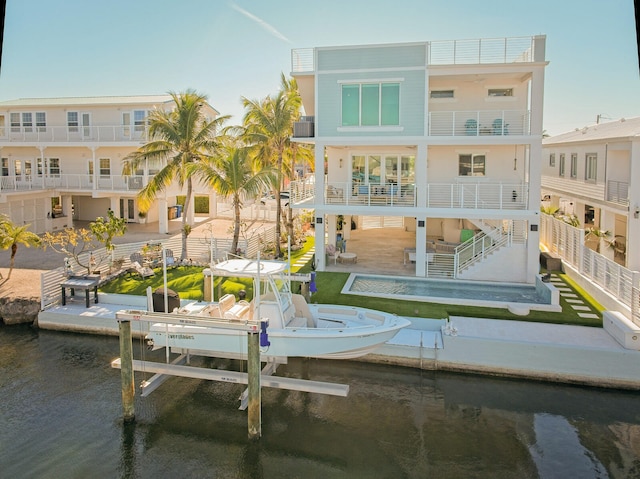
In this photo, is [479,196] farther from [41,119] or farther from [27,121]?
[27,121]

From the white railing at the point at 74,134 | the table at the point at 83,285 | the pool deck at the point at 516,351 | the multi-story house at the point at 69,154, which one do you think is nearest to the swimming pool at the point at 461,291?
the pool deck at the point at 516,351

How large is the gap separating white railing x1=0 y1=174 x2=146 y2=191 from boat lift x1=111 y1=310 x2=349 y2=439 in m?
21.2

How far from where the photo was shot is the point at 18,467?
476 inches

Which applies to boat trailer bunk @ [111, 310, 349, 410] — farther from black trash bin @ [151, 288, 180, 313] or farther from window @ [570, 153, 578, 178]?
window @ [570, 153, 578, 178]

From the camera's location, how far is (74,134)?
3588 centimetres

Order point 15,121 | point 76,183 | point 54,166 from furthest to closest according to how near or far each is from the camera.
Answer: point 54,166 < point 15,121 < point 76,183

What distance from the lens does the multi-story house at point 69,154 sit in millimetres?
34188

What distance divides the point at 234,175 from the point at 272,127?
530cm

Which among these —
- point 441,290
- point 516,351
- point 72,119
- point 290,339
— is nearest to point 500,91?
point 441,290

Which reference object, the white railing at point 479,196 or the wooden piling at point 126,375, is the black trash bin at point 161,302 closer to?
the wooden piling at point 126,375

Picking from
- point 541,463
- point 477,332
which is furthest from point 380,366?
point 541,463

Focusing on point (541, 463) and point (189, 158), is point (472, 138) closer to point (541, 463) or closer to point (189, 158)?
point (189, 158)

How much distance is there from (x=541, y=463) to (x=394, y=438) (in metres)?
3.34

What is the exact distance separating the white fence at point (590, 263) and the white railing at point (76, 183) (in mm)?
24104
